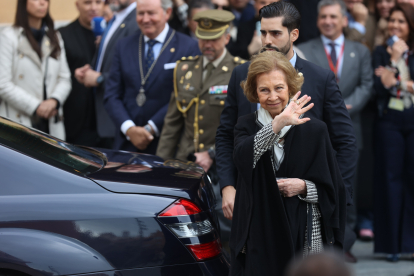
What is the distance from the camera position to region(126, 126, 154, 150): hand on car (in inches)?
194

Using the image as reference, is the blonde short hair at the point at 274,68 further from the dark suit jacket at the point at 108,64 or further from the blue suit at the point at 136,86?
the dark suit jacket at the point at 108,64

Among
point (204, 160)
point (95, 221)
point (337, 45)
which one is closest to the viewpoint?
point (95, 221)

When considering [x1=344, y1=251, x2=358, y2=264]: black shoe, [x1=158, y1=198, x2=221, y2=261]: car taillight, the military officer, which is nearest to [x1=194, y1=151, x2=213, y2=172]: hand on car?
the military officer

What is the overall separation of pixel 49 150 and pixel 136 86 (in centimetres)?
206

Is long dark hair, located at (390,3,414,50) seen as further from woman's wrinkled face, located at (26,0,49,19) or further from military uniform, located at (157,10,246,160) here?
woman's wrinkled face, located at (26,0,49,19)

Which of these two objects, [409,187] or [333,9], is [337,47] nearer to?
[333,9]

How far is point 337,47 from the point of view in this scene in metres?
5.55

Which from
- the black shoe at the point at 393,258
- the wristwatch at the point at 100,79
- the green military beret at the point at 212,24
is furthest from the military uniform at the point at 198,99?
the black shoe at the point at 393,258

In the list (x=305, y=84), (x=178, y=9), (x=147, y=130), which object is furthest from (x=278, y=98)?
(x=178, y=9)

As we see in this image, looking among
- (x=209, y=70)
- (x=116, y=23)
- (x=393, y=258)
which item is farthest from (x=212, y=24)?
(x=393, y=258)

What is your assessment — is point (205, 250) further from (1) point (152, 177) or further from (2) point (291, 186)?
(2) point (291, 186)

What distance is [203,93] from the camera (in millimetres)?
4508

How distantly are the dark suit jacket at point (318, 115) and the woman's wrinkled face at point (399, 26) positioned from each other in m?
2.59

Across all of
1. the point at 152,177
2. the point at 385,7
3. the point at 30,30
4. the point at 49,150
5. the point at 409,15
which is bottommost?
the point at 152,177
